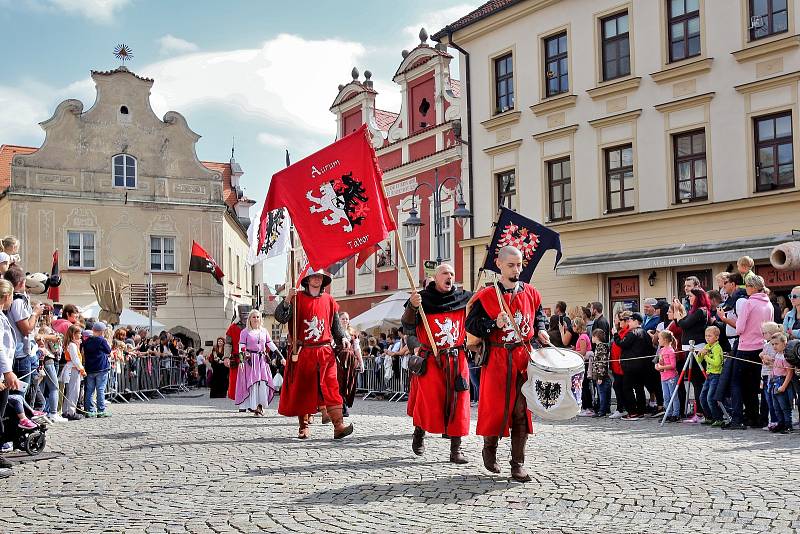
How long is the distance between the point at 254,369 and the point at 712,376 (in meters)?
7.82

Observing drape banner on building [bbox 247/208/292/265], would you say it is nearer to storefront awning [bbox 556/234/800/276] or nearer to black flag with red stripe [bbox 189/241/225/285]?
storefront awning [bbox 556/234/800/276]

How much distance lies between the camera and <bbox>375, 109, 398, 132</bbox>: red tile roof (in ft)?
124

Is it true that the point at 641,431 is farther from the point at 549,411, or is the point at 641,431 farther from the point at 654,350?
the point at 549,411

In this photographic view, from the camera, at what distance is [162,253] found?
135 ft

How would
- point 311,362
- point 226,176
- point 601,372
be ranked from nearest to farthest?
1. point 311,362
2. point 601,372
3. point 226,176

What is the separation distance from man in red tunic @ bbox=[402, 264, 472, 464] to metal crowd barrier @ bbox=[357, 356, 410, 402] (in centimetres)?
1090

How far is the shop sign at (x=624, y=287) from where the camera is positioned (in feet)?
77.8

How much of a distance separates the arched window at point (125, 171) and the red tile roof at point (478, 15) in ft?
55.1

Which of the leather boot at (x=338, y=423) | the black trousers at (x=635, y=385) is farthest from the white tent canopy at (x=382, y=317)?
the leather boot at (x=338, y=423)

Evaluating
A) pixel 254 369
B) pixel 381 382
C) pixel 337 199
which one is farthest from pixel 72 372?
pixel 381 382

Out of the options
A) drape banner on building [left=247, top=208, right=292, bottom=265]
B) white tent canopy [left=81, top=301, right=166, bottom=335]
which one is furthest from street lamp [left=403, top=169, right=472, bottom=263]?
drape banner on building [left=247, top=208, right=292, bottom=265]

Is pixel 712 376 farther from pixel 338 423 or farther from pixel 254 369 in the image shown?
pixel 254 369

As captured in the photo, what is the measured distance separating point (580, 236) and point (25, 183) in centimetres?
2425

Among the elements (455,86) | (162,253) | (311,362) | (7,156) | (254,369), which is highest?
(455,86)
